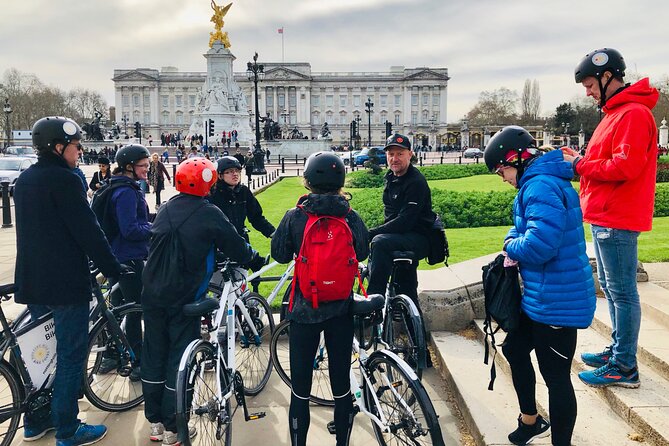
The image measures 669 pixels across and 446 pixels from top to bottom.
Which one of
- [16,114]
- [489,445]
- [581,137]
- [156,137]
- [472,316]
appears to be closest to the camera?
[489,445]

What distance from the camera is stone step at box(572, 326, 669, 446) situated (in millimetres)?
3414

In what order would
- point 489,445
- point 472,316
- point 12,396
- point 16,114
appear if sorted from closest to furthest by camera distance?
point 489,445, point 12,396, point 472,316, point 16,114

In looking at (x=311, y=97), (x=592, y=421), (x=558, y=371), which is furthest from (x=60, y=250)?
(x=311, y=97)

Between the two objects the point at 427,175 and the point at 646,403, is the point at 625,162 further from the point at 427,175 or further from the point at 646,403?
the point at 427,175

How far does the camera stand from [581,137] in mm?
66062

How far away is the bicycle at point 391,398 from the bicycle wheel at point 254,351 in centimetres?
136

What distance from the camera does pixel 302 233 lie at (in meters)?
3.34

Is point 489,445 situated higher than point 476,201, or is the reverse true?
point 476,201

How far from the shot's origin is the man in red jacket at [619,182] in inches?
142

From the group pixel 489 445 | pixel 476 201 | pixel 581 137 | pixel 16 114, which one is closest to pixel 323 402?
pixel 489 445

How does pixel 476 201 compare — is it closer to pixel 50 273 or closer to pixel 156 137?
pixel 50 273

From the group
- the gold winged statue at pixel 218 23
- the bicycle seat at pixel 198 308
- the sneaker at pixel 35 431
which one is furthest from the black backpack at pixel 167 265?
the gold winged statue at pixel 218 23

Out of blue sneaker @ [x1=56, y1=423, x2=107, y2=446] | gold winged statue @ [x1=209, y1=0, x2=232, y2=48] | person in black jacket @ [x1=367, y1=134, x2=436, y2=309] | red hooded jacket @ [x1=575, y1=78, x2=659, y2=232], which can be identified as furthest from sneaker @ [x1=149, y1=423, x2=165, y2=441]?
gold winged statue @ [x1=209, y1=0, x2=232, y2=48]

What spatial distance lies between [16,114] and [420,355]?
103700 millimetres
